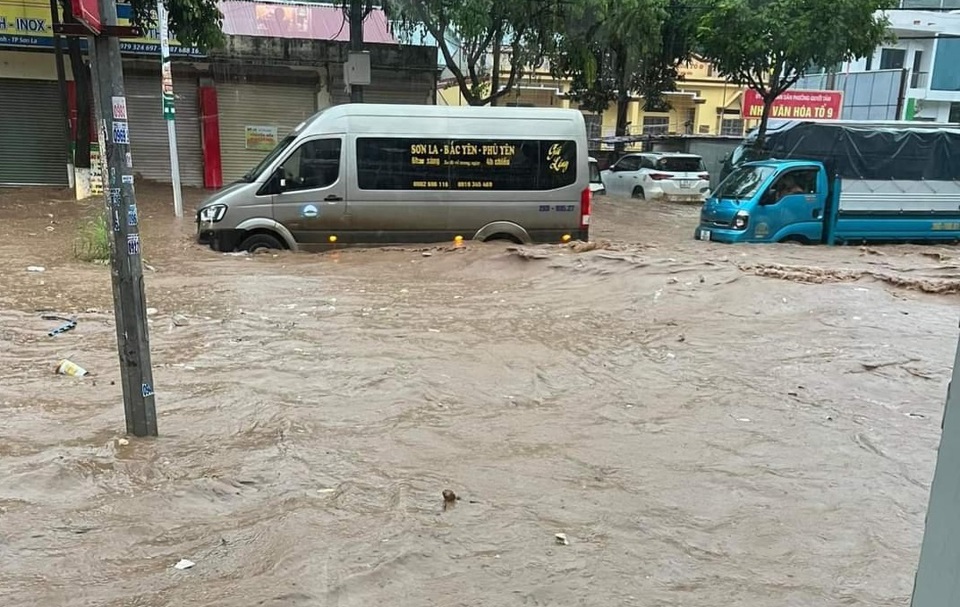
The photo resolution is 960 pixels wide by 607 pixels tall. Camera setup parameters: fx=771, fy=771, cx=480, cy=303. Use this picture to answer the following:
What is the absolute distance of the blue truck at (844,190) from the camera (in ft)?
43.6

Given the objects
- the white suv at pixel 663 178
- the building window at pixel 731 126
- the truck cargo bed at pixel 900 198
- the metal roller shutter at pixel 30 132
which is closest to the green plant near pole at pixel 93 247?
the metal roller shutter at pixel 30 132

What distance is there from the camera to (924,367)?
21.1 feet

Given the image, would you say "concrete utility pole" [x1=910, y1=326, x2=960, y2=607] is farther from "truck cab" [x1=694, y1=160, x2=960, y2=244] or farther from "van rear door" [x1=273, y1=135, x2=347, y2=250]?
"truck cab" [x1=694, y1=160, x2=960, y2=244]

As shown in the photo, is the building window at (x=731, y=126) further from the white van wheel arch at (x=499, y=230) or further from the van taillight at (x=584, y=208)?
the white van wheel arch at (x=499, y=230)

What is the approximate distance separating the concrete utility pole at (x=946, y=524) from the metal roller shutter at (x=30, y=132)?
21.1 metres

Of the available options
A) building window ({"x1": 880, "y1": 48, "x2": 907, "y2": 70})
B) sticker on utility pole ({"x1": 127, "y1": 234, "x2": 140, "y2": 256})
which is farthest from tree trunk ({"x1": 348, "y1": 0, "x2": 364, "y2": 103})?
building window ({"x1": 880, "y1": 48, "x2": 907, "y2": 70})

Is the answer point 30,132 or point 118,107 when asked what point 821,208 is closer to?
point 118,107

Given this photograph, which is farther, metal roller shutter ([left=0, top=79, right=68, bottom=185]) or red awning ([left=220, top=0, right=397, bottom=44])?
red awning ([left=220, top=0, right=397, bottom=44])

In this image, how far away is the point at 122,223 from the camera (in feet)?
12.9

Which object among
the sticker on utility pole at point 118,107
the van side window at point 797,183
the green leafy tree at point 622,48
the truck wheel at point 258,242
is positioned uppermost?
the green leafy tree at point 622,48

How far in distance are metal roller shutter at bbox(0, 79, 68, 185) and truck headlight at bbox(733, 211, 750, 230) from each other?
15797 mm

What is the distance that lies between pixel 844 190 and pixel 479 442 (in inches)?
453

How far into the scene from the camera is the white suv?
856 inches

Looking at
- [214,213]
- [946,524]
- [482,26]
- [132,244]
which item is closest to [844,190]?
[482,26]
